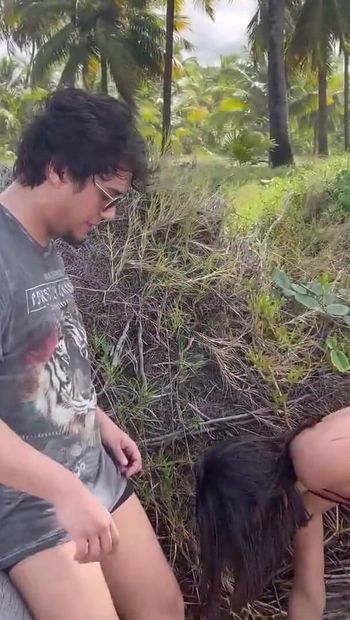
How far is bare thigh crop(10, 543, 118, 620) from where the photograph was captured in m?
1.51

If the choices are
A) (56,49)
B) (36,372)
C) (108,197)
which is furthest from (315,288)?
(56,49)

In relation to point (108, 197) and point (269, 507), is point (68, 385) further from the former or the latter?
point (269, 507)

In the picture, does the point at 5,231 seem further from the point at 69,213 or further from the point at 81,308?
the point at 81,308

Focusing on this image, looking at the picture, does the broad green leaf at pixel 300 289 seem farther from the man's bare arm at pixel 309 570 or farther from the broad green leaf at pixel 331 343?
the man's bare arm at pixel 309 570

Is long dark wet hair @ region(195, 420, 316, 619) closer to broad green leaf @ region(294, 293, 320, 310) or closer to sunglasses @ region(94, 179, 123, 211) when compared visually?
sunglasses @ region(94, 179, 123, 211)

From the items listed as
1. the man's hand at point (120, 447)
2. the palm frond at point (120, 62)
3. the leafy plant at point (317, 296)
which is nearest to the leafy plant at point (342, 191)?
the leafy plant at point (317, 296)

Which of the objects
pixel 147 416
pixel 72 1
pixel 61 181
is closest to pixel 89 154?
pixel 61 181

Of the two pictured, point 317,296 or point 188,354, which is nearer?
point 188,354

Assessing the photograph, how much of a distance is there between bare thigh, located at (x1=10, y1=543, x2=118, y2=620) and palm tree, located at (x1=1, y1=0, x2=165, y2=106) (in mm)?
19059

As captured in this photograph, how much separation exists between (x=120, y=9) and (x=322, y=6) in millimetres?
5317

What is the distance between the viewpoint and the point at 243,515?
6.26 ft

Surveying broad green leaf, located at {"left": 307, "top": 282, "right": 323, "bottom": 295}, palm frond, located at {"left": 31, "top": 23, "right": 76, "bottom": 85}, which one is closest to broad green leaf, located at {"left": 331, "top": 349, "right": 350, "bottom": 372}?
broad green leaf, located at {"left": 307, "top": 282, "right": 323, "bottom": 295}

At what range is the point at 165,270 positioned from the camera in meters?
2.69

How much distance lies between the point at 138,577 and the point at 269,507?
1.24ft
